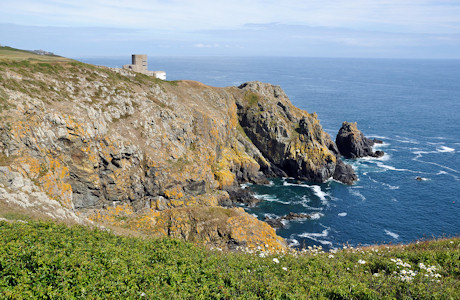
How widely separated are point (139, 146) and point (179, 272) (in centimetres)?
4270

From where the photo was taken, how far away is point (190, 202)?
189ft

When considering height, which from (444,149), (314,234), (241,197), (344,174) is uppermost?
(444,149)

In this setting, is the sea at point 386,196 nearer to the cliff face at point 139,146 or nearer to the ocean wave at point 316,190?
the ocean wave at point 316,190

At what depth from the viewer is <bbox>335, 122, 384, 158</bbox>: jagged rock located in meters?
97.1

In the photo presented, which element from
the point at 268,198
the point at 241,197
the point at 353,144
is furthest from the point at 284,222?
the point at 353,144

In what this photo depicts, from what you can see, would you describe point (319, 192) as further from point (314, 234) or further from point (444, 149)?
point (444, 149)

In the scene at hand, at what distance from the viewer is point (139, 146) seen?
5509 cm

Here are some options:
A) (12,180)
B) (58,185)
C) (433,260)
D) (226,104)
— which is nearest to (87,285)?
(433,260)

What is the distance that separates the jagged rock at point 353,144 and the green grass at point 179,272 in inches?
3232

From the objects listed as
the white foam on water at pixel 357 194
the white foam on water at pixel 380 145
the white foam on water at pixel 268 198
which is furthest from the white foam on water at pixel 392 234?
the white foam on water at pixel 380 145

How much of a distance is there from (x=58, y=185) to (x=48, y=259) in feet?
103

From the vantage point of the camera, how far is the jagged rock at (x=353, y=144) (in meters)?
97.1

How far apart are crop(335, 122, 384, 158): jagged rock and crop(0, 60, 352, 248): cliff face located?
584 inches

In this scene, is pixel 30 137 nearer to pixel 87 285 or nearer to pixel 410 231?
pixel 87 285
